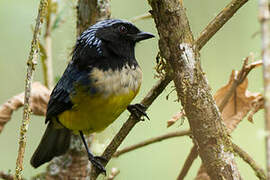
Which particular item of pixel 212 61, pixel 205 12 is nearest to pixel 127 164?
pixel 212 61

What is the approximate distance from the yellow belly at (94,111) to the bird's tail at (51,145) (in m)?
0.31

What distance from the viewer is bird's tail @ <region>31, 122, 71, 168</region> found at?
402cm

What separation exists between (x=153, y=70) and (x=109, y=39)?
9.09 ft

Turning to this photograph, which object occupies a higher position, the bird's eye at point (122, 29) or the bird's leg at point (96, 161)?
the bird's eye at point (122, 29)

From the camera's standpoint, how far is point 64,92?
12.1 feet

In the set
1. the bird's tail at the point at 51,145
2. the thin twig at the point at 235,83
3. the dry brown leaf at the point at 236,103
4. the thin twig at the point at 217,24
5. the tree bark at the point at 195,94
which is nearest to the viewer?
the tree bark at the point at 195,94

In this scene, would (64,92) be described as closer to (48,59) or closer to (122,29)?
(48,59)

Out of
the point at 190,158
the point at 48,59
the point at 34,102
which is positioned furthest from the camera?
the point at 48,59

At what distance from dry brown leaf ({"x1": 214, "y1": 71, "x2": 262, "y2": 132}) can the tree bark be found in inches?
36.6

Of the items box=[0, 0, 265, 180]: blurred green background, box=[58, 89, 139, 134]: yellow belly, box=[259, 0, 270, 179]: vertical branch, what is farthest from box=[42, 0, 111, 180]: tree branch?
box=[259, 0, 270, 179]: vertical branch

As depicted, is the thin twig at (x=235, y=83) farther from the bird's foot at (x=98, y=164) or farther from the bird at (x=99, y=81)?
the bird's foot at (x=98, y=164)

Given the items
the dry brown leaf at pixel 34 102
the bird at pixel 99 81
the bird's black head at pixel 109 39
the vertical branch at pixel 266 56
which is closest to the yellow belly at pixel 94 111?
the bird at pixel 99 81

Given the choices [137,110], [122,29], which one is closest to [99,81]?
[137,110]

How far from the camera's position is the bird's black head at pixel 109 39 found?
3588 millimetres
